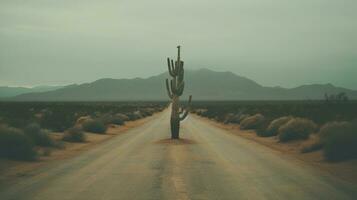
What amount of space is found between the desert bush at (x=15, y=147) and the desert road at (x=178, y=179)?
179 centimetres

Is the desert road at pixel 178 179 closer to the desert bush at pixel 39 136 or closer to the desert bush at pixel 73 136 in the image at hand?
the desert bush at pixel 39 136

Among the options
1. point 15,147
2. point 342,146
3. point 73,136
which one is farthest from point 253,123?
point 15,147

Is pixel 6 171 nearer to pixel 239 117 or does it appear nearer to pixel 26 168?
pixel 26 168

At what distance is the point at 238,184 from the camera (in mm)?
13492

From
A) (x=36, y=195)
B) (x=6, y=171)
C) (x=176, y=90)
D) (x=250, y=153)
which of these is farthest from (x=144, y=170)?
(x=176, y=90)

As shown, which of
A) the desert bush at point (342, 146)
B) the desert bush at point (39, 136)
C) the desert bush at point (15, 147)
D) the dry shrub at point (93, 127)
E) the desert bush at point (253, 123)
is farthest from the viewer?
the desert bush at point (253, 123)

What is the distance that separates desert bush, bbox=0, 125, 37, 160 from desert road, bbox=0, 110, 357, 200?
179 cm

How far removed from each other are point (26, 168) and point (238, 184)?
23.7ft

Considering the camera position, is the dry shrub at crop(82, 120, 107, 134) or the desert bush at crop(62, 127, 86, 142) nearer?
the desert bush at crop(62, 127, 86, 142)

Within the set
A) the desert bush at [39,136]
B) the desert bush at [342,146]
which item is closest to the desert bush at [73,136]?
the desert bush at [39,136]

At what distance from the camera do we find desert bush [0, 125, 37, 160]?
20.4 meters

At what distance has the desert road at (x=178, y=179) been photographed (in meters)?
11.8

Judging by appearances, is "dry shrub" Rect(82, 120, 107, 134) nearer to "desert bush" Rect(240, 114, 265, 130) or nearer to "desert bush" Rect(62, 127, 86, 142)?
"desert bush" Rect(62, 127, 86, 142)

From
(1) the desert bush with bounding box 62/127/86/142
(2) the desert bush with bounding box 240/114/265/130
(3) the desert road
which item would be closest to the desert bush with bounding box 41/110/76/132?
(1) the desert bush with bounding box 62/127/86/142
